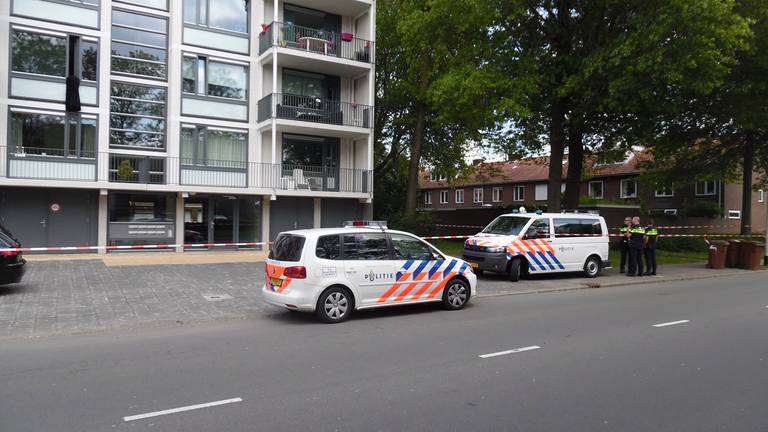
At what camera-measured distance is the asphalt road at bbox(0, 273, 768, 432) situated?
4531 millimetres

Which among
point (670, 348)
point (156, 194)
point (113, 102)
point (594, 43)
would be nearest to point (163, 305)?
point (670, 348)

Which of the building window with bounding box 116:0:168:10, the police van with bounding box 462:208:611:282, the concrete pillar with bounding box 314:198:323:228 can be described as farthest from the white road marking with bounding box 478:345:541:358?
the building window with bounding box 116:0:168:10

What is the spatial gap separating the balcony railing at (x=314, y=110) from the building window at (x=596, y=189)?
89.9 feet

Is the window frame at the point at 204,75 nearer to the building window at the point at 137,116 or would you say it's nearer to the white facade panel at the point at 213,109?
the white facade panel at the point at 213,109

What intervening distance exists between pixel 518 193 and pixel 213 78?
33.9 metres

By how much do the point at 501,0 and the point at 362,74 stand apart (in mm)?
7431

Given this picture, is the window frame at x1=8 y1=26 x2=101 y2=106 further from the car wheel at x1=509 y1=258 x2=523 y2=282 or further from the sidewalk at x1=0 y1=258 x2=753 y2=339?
the car wheel at x1=509 y1=258 x2=523 y2=282

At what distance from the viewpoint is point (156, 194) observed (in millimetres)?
20594

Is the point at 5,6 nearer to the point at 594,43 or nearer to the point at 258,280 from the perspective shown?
the point at 258,280

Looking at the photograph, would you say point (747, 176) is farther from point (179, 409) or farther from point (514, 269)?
point (179, 409)

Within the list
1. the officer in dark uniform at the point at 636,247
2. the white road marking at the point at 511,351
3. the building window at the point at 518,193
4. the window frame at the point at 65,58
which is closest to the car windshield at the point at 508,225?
the officer in dark uniform at the point at 636,247

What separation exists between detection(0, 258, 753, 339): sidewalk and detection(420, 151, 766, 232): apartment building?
46.9 ft

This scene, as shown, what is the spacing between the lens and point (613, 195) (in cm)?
4331

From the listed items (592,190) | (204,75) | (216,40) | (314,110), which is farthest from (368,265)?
(592,190)
